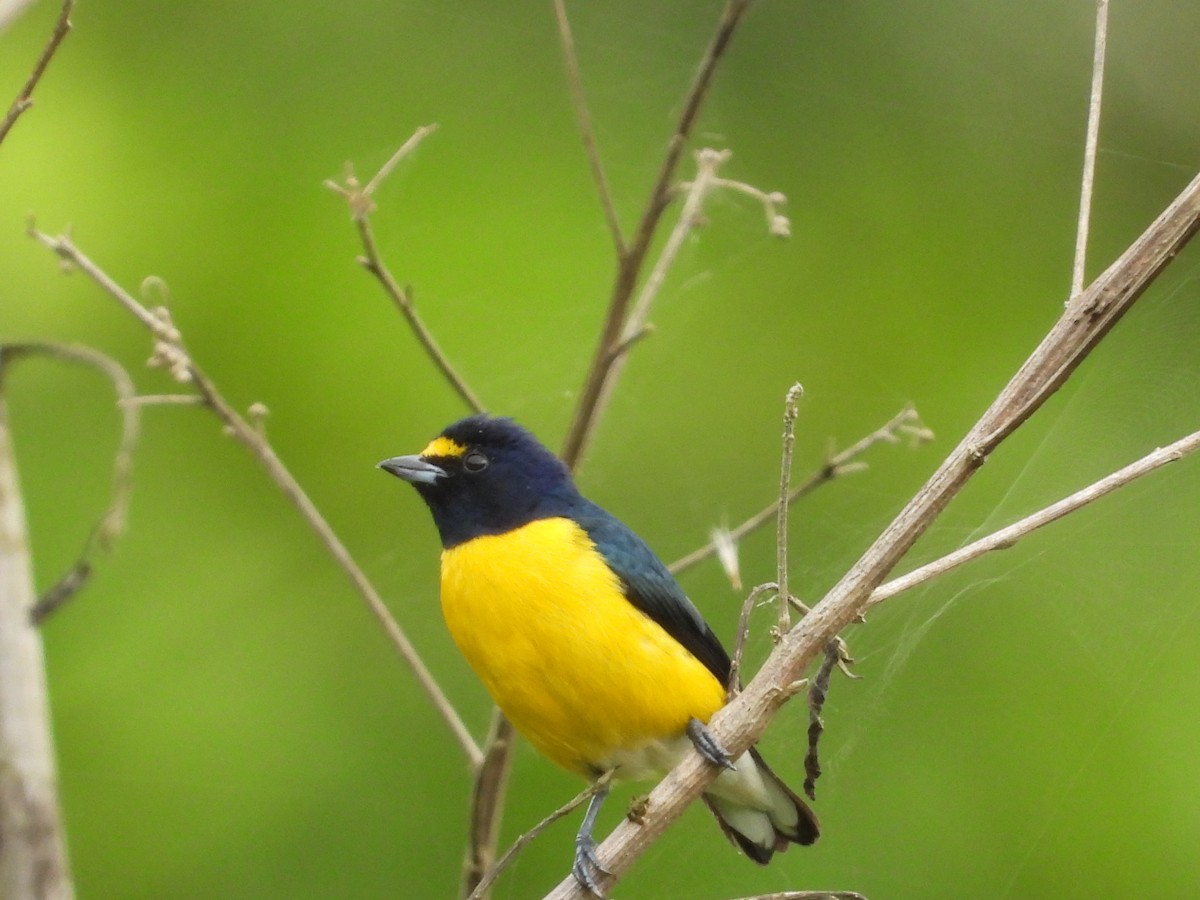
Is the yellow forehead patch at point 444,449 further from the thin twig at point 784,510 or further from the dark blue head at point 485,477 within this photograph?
the thin twig at point 784,510

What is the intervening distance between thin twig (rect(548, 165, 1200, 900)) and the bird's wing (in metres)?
0.92

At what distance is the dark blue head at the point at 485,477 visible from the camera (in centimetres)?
319

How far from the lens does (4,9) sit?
1.94 meters

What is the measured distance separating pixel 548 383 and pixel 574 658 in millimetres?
2021

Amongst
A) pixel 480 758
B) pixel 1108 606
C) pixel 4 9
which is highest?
pixel 4 9

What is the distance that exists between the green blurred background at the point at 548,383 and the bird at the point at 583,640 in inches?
20.1

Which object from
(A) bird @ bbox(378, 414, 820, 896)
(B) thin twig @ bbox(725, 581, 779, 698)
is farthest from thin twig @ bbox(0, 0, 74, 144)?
(A) bird @ bbox(378, 414, 820, 896)

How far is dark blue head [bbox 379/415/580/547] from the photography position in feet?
10.5

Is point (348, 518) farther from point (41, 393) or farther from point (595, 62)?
point (595, 62)

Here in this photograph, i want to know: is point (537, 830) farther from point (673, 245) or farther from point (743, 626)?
point (673, 245)

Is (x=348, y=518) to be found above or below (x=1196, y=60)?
below

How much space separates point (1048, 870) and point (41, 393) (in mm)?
3531

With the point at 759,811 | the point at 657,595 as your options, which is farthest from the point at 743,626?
the point at 759,811

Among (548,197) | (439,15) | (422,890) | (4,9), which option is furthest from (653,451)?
(4,9)
